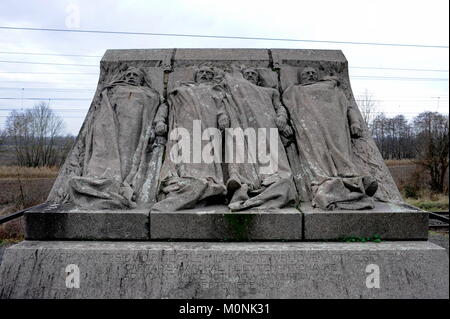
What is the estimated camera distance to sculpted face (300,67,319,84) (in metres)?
4.79

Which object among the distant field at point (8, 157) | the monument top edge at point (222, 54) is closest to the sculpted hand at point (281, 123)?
the monument top edge at point (222, 54)

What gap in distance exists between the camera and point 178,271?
321 centimetres

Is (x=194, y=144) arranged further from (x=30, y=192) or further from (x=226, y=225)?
(x=30, y=192)

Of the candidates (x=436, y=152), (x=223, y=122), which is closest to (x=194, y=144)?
(x=223, y=122)

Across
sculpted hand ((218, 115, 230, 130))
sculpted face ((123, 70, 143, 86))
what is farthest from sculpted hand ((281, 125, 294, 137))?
sculpted face ((123, 70, 143, 86))

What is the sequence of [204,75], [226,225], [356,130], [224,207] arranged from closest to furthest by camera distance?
1. [226,225]
2. [224,207]
3. [356,130]
4. [204,75]

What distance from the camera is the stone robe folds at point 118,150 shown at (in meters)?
3.59

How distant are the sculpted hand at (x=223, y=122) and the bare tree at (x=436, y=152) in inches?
408

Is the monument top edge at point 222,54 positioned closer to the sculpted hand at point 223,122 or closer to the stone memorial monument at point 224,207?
the stone memorial monument at point 224,207

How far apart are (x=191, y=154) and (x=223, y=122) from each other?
550 millimetres

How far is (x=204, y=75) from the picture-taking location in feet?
15.5

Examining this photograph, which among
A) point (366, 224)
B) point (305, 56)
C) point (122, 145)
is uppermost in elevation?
point (305, 56)

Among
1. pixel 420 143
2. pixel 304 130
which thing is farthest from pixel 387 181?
pixel 420 143
